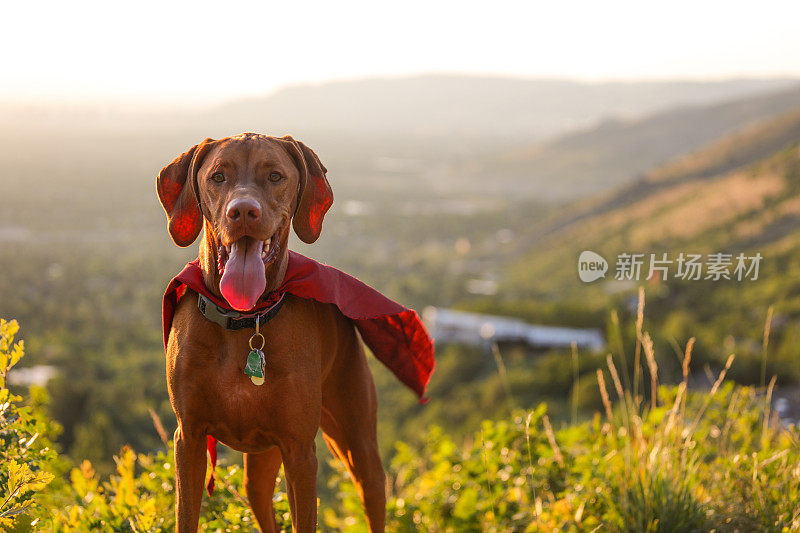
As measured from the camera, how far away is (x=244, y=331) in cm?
271

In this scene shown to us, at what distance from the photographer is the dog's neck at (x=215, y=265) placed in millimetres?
2744

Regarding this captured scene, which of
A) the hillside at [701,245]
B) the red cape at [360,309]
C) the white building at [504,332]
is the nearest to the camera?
the red cape at [360,309]

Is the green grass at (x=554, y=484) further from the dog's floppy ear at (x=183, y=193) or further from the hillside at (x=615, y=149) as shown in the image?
the hillside at (x=615, y=149)

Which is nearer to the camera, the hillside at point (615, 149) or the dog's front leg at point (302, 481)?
the dog's front leg at point (302, 481)

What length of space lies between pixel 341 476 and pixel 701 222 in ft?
207

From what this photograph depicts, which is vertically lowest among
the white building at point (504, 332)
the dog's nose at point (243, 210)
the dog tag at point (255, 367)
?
the white building at point (504, 332)

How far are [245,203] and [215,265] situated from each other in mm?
371

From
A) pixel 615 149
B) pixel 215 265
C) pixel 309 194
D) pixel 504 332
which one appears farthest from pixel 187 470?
pixel 615 149

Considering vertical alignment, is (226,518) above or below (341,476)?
above

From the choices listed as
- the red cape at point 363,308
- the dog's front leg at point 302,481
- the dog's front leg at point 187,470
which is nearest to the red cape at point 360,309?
the red cape at point 363,308

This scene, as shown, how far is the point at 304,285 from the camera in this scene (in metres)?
2.87

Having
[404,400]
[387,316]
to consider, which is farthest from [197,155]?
[404,400]

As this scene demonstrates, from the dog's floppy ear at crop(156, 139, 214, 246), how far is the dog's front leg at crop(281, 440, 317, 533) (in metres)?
0.88

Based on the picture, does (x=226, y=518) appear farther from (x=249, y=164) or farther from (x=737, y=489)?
(x=737, y=489)
